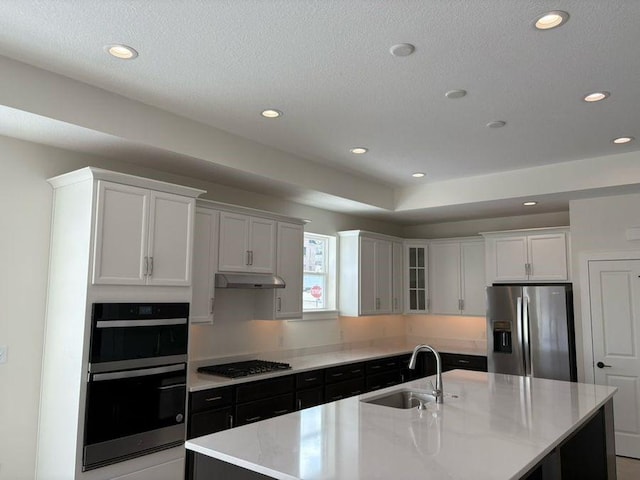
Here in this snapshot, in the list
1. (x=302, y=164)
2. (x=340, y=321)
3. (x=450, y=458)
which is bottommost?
(x=450, y=458)

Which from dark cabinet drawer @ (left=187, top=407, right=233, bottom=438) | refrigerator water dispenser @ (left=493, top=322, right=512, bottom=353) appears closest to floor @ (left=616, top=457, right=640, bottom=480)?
refrigerator water dispenser @ (left=493, top=322, right=512, bottom=353)

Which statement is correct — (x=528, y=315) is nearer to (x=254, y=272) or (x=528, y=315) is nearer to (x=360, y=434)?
(x=254, y=272)

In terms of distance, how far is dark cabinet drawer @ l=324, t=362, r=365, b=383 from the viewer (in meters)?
4.91

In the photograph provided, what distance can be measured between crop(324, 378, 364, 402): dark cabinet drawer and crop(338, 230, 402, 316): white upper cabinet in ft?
3.18

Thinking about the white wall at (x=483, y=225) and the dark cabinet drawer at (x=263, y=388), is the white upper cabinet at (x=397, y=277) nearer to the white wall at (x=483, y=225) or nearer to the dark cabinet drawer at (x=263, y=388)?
the white wall at (x=483, y=225)

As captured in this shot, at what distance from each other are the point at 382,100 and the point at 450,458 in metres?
2.31

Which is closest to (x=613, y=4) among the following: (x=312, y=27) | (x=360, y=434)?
(x=312, y=27)

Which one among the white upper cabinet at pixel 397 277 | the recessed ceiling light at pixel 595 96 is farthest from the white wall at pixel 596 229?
the white upper cabinet at pixel 397 277

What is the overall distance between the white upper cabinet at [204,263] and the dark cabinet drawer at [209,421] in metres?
0.73

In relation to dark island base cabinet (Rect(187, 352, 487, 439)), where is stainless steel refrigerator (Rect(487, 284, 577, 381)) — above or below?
above

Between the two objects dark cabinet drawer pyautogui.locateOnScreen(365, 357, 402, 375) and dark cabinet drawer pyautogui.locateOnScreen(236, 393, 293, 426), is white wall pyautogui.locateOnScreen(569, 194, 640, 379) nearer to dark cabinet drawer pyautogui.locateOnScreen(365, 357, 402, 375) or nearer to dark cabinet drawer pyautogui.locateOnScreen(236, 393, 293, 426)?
dark cabinet drawer pyautogui.locateOnScreen(365, 357, 402, 375)

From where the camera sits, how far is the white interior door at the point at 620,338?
188 inches

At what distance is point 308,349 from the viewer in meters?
5.62

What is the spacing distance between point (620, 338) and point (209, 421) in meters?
4.10
